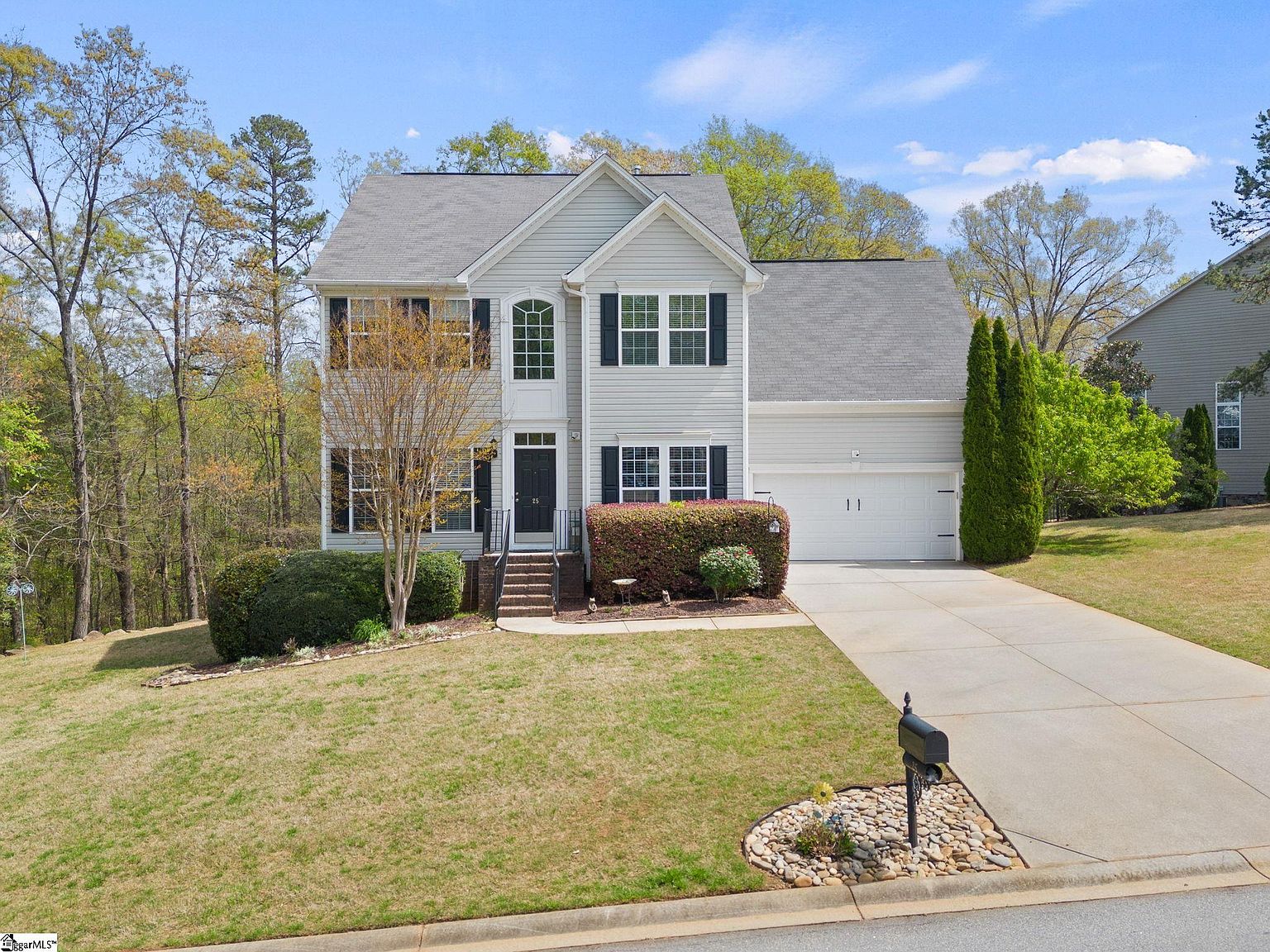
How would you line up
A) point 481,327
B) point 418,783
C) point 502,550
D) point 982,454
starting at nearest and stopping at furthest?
point 418,783 → point 502,550 → point 481,327 → point 982,454

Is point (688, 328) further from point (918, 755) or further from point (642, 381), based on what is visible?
point (918, 755)

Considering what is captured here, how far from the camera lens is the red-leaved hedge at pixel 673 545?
44.6ft

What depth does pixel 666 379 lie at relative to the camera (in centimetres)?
1572

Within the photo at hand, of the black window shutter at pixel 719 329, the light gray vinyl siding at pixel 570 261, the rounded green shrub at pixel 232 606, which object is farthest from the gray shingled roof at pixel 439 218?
the rounded green shrub at pixel 232 606

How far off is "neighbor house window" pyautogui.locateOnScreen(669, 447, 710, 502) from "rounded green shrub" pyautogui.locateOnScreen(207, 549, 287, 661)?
7.41m

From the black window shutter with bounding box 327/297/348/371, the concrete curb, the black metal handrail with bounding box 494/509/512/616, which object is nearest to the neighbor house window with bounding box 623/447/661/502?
the black metal handrail with bounding box 494/509/512/616

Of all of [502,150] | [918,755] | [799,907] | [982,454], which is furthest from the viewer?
[502,150]

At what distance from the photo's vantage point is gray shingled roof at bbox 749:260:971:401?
17500 mm

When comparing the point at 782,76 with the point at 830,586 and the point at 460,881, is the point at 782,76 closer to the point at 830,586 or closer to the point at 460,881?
the point at 830,586

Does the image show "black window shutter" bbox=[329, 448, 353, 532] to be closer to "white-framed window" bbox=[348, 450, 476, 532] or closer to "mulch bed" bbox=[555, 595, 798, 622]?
"white-framed window" bbox=[348, 450, 476, 532]

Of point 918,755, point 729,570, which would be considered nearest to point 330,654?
point 729,570

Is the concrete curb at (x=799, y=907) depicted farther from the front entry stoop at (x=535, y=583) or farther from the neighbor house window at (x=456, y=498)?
the neighbor house window at (x=456, y=498)

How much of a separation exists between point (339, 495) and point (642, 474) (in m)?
5.83

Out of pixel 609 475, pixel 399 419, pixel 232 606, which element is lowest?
pixel 232 606
